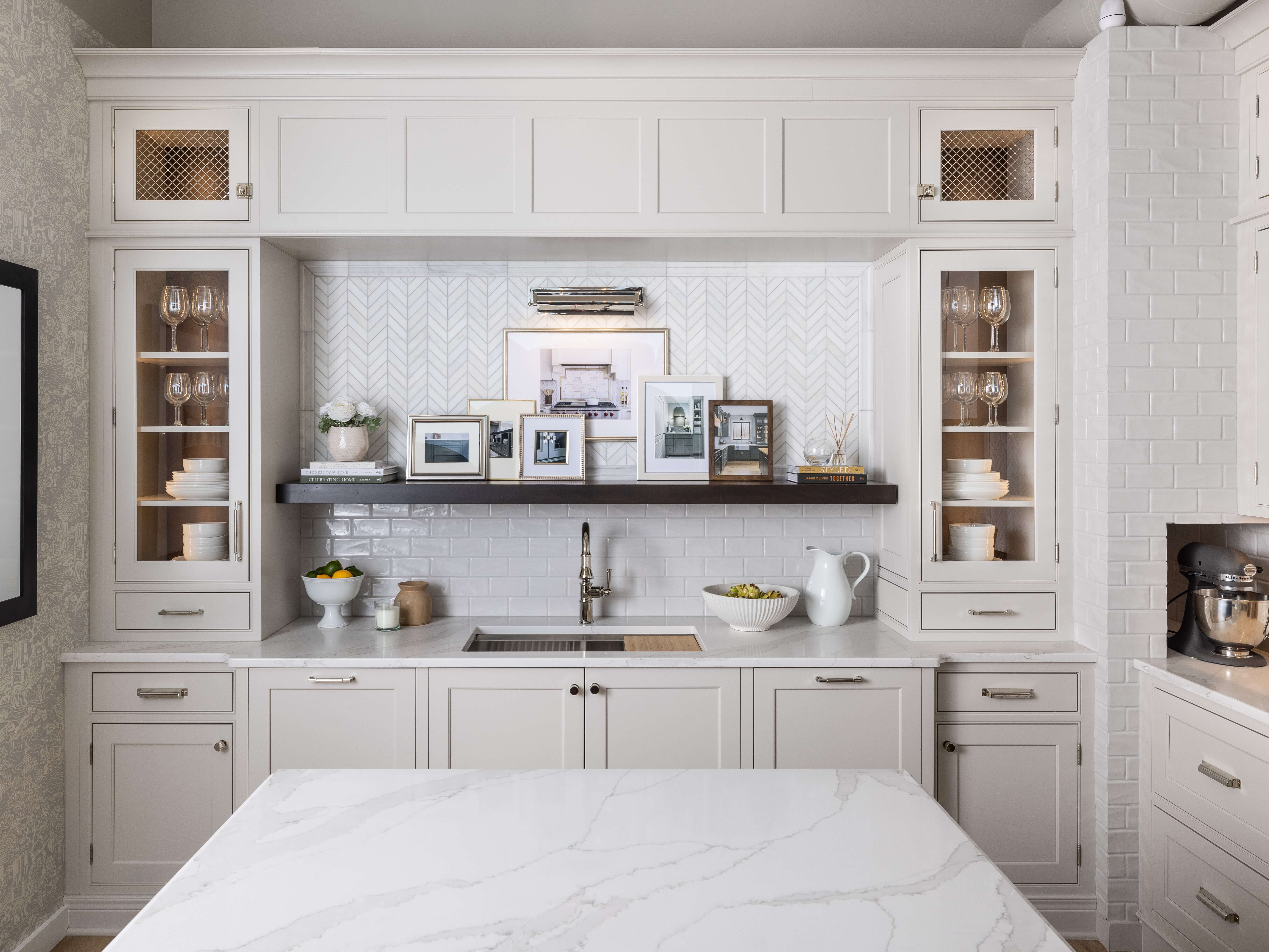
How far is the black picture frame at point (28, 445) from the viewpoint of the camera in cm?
235

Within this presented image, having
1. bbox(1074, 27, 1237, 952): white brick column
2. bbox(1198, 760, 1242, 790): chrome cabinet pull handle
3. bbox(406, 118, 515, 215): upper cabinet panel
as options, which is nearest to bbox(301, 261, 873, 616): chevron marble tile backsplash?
bbox(406, 118, 515, 215): upper cabinet panel

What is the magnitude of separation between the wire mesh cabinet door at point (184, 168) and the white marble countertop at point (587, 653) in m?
1.46

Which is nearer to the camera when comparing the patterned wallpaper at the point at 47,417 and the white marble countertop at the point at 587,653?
the patterned wallpaper at the point at 47,417

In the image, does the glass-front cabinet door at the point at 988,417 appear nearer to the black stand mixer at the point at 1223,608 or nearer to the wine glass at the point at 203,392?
the black stand mixer at the point at 1223,608

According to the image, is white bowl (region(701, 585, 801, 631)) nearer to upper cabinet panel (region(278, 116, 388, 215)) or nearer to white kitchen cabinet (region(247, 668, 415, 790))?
white kitchen cabinet (region(247, 668, 415, 790))

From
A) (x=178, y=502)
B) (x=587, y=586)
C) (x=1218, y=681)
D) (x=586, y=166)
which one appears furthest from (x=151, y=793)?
(x=1218, y=681)

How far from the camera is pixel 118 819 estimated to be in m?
2.59

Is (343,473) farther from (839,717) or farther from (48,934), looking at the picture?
(839,717)

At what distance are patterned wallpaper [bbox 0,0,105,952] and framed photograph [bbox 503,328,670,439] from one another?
57.9 inches

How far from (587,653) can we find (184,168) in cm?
218

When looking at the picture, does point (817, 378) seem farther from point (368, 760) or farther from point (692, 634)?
point (368, 760)

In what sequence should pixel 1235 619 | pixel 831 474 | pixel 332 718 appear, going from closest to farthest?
pixel 1235 619 → pixel 332 718 → pixel 831 474

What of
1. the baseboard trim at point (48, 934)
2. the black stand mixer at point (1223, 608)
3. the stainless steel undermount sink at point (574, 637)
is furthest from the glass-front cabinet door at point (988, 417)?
the baseboard trim at point (48, 934)

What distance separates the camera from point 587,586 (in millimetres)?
3014
